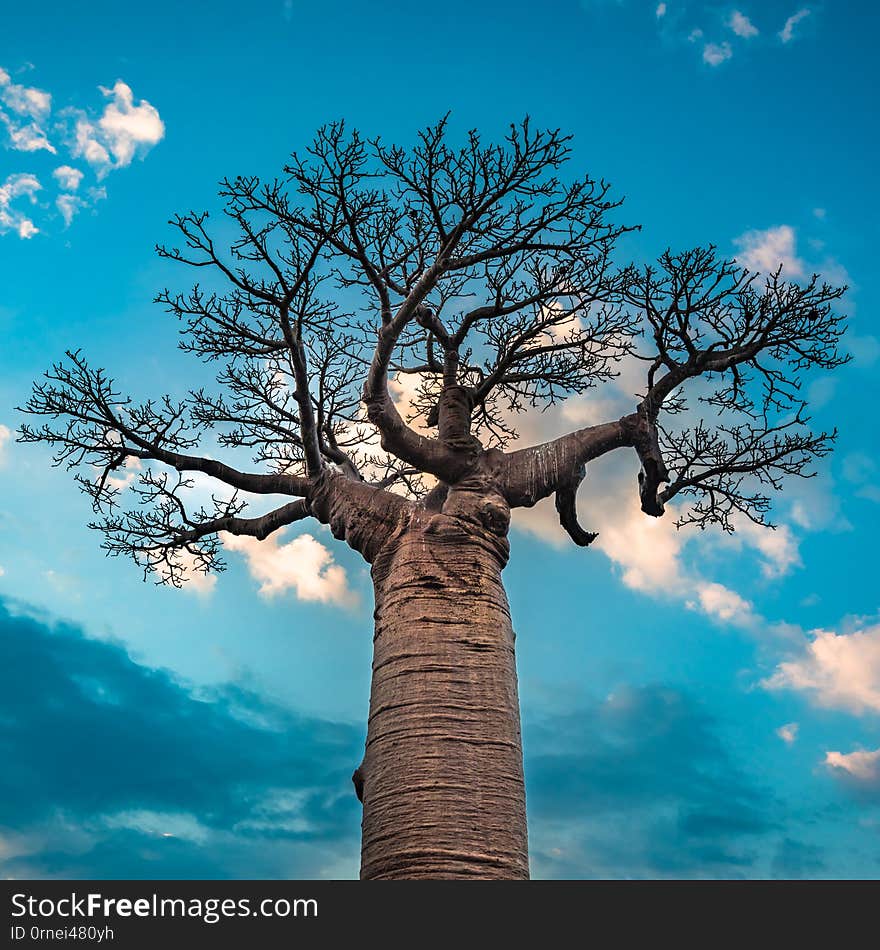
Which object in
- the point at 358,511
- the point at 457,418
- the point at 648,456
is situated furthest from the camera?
the point at 648,456

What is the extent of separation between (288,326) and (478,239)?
4.67 ft

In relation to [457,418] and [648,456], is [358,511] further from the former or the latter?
[648,456]

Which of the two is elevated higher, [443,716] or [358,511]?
[358,511]

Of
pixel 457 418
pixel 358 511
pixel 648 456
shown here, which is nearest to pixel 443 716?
pixel 358 511

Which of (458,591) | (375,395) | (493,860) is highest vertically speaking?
(375,395)

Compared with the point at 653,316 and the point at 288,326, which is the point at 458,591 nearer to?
the point at 288,326

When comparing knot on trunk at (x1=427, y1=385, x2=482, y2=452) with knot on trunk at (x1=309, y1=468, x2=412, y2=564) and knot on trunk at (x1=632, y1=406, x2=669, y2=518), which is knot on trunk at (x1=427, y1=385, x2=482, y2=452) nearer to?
knot on trunk at (x1=309, y1=468, x2=412, y2=564)

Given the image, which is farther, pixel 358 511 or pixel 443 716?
pixel 358 511

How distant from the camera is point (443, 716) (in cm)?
495

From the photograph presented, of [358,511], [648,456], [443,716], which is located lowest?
[443,716]

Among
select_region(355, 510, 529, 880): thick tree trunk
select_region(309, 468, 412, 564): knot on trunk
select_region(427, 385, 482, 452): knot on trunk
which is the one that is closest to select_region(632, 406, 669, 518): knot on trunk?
select_region(427, 385, 482, 452): knot on trunk
